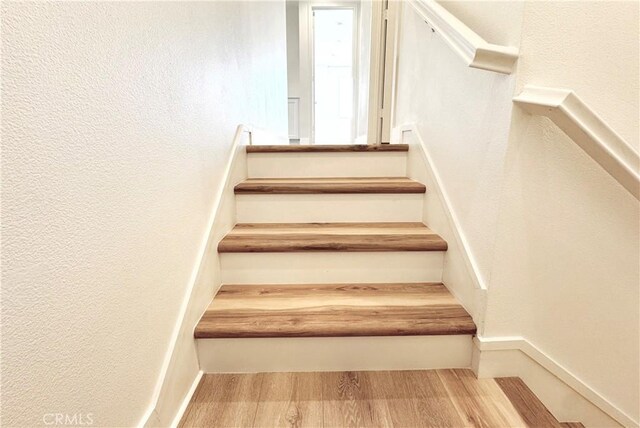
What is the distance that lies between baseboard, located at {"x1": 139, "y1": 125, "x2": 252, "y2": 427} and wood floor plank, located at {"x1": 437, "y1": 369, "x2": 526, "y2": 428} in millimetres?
A: 774

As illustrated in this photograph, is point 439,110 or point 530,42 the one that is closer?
point 530,42

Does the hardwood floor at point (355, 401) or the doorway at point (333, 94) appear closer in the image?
the hardwood floor at point (355, 401)

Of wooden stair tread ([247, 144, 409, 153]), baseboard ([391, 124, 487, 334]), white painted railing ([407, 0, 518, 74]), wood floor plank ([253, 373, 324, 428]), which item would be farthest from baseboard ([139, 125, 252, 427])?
white painted railing ([407, 0, 518, 74])

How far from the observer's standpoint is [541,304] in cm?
101

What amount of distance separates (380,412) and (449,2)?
1.50 meters

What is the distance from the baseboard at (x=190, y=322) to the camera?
2.77ft

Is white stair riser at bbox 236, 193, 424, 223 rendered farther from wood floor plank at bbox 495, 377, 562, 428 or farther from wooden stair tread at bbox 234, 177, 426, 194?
wood floor plank at bbox 495, 377, 562, 428

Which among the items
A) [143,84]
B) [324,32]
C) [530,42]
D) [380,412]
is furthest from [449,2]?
[324,32]

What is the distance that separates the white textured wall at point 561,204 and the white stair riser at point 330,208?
47cm

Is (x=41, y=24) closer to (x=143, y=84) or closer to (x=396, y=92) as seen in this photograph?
(x=143, y=84)

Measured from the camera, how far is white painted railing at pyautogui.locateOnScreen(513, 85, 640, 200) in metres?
0.77

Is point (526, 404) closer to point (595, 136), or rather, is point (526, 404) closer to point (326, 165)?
point (595, 136)

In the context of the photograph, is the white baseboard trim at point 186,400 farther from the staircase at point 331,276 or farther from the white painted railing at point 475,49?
the white painted railing at point 475,49

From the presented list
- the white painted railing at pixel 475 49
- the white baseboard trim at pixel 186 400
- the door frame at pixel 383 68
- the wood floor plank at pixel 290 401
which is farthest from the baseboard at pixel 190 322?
the door frame at pixel 383 68
